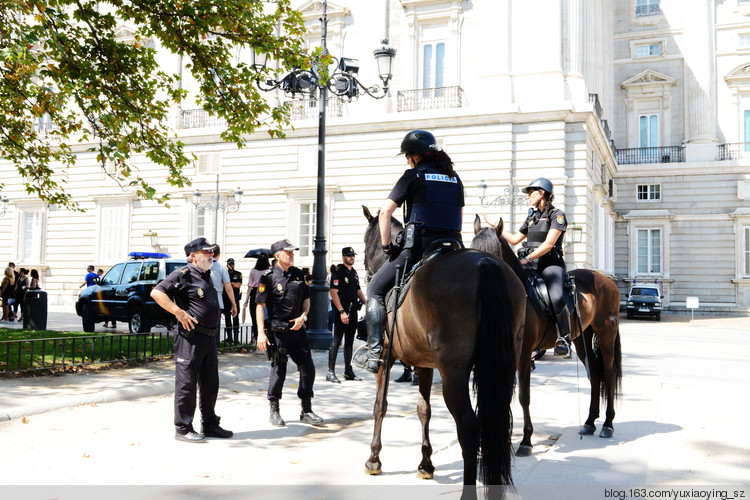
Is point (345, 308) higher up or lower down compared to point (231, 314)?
higher up

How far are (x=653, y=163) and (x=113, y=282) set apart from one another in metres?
31.8

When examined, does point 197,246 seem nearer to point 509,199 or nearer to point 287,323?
point 287,323

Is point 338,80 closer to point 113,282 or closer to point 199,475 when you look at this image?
point 113,282

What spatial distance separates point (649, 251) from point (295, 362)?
34529 millimetres

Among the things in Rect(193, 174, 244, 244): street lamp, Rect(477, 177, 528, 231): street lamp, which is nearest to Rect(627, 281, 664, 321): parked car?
Rect(477, 177, 528, 231): street lamp

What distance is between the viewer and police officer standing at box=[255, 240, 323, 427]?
6781mm

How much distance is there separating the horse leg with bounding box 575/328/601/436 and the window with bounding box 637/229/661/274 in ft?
109

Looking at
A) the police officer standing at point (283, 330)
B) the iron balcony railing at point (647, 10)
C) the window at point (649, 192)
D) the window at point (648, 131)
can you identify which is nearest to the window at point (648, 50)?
the iron balcony railing at point (647, 10)

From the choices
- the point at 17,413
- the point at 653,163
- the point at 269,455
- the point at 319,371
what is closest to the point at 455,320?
the point at 269,455

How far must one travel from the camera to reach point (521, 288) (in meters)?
4.41

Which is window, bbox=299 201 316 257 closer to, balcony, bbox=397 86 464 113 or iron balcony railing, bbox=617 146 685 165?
balcony, bbox=397 86 464 113

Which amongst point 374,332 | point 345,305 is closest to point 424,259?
point 374,332

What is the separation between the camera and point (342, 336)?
32.8 ft

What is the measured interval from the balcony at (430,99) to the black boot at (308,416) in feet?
69.1
